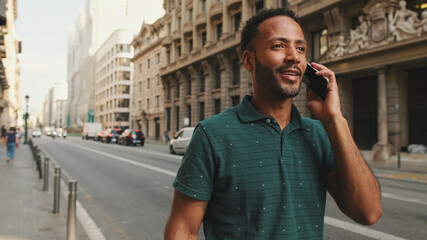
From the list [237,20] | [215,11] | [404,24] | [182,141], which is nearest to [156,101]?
[215,11]

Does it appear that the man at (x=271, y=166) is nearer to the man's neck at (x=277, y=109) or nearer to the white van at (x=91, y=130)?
the man's neck at (x=277, y=109)

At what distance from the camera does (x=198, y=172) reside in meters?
1.39

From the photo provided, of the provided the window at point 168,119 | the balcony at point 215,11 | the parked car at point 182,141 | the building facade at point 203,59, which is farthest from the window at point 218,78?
the parked car at point 182,141

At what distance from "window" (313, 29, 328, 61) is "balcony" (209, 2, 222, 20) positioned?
1171 cm

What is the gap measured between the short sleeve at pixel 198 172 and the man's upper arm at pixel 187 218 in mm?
45

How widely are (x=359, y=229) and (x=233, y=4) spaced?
88.6ft

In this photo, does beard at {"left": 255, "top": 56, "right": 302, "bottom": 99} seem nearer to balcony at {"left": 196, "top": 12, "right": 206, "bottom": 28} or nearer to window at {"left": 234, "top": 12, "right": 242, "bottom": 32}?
window at {"left": 234, "top": 12, "right": 242, "bottom": 32}

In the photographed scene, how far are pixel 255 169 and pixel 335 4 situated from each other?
2061 centimetres

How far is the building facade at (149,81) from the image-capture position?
4766 cm

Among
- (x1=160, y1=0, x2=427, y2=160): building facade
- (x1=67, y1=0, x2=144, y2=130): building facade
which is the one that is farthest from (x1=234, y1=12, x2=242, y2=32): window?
(x1=67, y1=0, x2=144, y2=130): building facade

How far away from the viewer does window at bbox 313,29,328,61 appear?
71.5ft

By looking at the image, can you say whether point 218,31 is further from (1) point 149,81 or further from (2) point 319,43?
(1) point 149,81

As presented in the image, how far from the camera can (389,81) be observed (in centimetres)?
1827

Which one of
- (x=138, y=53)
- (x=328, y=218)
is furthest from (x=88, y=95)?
(x=328, y=218)
